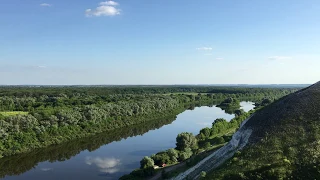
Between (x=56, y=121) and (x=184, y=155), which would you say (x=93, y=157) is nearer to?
(x=56, y=121)

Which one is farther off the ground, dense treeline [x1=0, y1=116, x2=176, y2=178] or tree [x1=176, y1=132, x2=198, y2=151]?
tree [x1=176, y1=132, x2=198, y2=151]

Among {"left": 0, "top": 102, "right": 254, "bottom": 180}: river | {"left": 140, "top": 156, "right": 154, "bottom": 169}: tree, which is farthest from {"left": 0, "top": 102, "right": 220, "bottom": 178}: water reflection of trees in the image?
{"left": 140, "top": 156, "right": 154, "bottom": 169}: tree

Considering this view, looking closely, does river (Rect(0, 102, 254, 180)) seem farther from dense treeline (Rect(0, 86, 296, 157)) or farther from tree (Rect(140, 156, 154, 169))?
tree (Rect(140, 156, 154, 169))

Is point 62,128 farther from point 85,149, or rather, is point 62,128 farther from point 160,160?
point 160,160

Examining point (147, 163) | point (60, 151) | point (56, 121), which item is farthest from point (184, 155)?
point (56, 121)

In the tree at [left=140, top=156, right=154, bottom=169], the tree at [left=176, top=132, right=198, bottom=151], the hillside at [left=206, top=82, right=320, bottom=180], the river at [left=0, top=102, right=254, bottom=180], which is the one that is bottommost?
the river at [left=0, top=102, right=254, bottom=180]

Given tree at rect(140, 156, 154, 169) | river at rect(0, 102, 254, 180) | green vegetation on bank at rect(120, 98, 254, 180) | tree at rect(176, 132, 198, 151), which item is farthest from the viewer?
tree at rect(176, 132, 198, 151)
